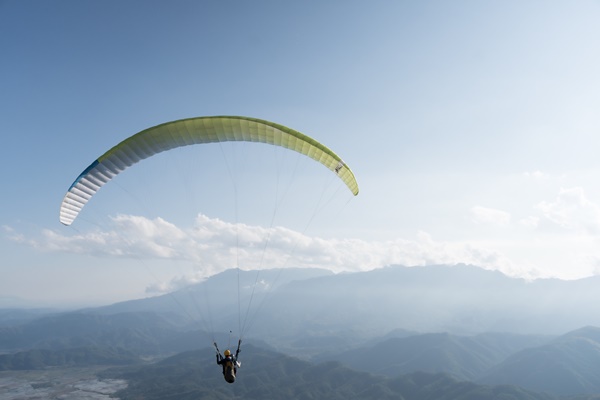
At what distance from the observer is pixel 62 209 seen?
2264cm

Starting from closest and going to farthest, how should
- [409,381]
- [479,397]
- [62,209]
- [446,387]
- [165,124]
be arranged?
[165,124]
[62,209]
[479,397]
[446,387]
[409,381]

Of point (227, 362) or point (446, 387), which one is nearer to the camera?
point (227, 362)

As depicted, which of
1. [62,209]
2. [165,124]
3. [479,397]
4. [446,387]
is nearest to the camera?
[165,124]

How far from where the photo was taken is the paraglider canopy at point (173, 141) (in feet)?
70.4

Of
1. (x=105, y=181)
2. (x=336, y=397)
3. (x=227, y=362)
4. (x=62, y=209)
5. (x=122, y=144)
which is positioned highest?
(x=122, y=144)

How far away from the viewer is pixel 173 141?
2267 centimetres

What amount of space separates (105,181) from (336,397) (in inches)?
7897

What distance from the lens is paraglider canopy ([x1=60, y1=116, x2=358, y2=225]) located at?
2145cm

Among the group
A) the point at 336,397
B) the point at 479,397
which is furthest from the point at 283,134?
the point at 336,397

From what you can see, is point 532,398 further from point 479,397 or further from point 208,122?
point 208,122

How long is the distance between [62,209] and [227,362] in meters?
13.7

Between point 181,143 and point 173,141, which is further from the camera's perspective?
point 181,143

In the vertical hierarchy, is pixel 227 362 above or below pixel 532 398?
above

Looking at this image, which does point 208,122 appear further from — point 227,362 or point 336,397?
point 336,397
